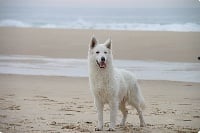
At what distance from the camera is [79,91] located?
17.5ft

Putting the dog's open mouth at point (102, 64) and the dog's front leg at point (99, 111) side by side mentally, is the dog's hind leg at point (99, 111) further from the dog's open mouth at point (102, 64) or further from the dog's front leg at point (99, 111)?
the dog's open mouth at point (102, 64)

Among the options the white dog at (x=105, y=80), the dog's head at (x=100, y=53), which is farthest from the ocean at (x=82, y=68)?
Result: the dog's head at (x=100, y=53)

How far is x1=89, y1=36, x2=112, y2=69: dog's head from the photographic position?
11.5 ft

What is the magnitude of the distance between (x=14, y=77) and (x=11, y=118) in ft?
5.61

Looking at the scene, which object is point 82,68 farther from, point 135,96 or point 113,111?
point 113,111

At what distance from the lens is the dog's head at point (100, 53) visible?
3.50 meters

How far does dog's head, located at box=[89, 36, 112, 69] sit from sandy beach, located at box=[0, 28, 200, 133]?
532 millimetres

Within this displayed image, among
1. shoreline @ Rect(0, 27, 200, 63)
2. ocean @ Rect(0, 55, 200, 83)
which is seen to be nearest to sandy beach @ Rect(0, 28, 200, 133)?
shoreline @ Rect(0, 27, 200, 63)

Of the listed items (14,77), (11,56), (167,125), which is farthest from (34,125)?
(11,56)

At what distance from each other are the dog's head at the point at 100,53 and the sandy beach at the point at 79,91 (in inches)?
20.9

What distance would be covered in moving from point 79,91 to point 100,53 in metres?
1.90

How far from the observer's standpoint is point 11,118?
394 cm

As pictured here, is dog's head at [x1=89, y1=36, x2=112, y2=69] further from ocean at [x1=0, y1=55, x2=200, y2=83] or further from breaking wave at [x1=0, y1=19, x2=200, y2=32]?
ocean at [x1=0, y1=55, x2=200, y2=83]

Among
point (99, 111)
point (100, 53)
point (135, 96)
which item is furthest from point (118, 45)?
point (100, 53)
